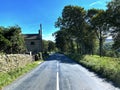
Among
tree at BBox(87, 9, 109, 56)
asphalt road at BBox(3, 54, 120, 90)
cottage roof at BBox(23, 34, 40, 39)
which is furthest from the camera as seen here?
cottage roof at BBox(23, 34, 40, 39)

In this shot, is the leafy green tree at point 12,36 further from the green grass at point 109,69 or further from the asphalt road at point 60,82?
the asphalt road at point 60,82

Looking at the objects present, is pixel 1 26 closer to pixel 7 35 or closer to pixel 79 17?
pixel 7 35

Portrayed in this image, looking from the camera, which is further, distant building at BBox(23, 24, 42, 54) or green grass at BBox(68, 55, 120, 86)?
distant building at BBox(23, 24, 42, 54)

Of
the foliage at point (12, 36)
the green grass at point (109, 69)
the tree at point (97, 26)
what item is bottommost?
the green grass at point (109, 69)

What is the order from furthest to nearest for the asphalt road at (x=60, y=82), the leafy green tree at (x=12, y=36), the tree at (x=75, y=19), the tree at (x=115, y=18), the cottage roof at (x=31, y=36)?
the cottage roof at (x=31, y=36), the tree at (x=75, y=19), the leafy green tree at (x=12, y=36), the tree at (x=115, y=18), the asphalt road at (x=60, y=82)

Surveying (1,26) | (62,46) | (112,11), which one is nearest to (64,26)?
(1,26)

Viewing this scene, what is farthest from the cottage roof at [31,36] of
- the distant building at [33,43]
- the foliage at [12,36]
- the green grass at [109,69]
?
the green grass at [109,69]

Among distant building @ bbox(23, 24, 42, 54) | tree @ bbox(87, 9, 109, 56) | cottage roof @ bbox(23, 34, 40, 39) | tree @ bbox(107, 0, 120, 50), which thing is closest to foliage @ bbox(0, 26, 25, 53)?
tree @ bbox(107, 0, 120, 50)

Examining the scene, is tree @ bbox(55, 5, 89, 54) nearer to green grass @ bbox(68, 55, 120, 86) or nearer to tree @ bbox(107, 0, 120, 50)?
tree @ bbox(107, 0, 120, 50)

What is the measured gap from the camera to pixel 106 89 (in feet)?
43.1

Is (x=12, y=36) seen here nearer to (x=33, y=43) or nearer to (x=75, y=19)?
(x=75, y=19)

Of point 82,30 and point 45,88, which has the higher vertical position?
point 82,30

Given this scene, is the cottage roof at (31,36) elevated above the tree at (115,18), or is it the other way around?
the cottage roof at (31,36)

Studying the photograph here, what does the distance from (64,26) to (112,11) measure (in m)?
34.2
